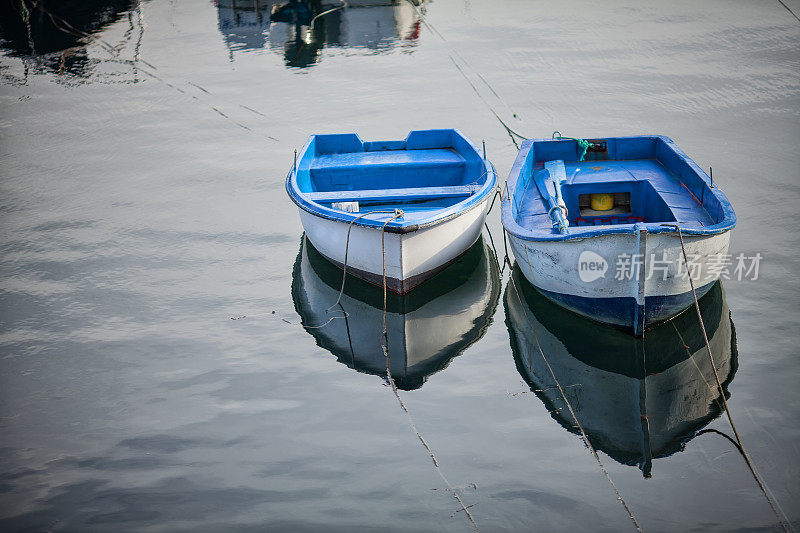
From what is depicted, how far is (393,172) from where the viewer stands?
9914 mm

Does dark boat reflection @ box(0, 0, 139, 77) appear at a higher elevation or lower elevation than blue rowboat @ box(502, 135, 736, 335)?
higher

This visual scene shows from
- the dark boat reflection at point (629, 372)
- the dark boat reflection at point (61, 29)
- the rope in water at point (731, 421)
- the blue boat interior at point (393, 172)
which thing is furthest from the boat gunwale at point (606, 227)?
the dark boat reflection at point (61, 29)

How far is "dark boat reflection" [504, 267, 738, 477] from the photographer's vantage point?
634 centimetres

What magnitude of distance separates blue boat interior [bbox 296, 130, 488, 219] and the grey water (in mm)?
831

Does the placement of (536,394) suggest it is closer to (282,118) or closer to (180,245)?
(180,245)

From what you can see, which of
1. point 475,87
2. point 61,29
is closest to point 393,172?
point 475,87

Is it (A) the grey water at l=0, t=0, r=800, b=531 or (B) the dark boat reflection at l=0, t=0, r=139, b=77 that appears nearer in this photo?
(A) the grey water at l=0, t=0, r=800, b=531

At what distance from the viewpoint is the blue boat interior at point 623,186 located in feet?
26.9

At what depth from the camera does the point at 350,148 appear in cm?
1066

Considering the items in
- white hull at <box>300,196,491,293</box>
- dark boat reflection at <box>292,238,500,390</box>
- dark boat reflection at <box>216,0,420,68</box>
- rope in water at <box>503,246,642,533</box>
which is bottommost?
rope in water at <box>503,246,642,533</box>

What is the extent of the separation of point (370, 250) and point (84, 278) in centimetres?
357

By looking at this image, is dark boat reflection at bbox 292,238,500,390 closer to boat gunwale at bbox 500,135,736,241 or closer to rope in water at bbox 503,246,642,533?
rope in water at bbox 503,246,642,533

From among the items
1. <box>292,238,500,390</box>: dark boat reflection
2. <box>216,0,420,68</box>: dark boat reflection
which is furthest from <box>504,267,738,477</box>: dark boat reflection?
<box>216,0,420,68</box>: dark boat reflection

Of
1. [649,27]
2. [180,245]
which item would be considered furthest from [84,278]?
[649,27]
